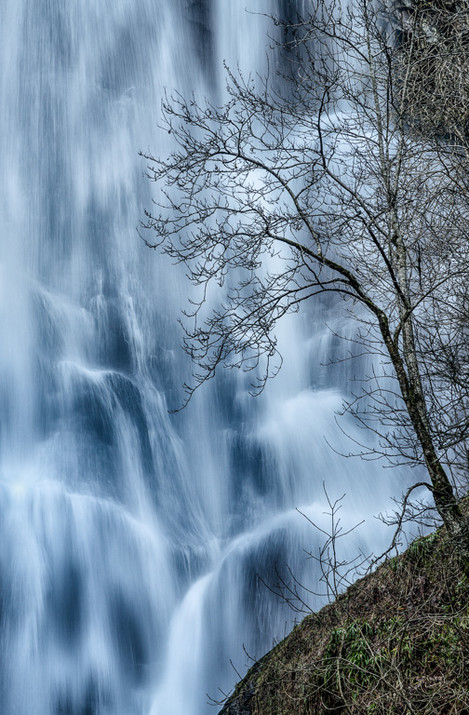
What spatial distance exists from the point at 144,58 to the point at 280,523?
15253 mm

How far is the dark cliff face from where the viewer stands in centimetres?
470

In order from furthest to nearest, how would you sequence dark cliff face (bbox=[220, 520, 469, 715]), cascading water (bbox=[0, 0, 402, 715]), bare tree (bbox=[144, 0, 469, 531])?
cascading water (bbox=[0, 0, 402, 715]) < bare tree (bbox=[144, 0, 469, 531]) < dark cliff face (bbox=[220, 520, 469, 715])

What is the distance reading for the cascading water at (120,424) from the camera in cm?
Answer: 1199

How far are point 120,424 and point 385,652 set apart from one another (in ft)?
35.7

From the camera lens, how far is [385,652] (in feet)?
17.8

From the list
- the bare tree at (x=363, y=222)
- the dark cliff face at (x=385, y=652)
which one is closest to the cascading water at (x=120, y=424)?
the dark cliff face at (x=385, y=652)

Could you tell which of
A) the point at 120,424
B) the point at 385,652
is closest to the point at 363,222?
the point at 385,652

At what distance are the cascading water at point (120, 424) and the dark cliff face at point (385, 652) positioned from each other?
4.68 metres

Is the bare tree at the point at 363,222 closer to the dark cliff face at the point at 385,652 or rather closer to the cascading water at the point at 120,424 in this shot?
the dark cliff face at the point at 385,652

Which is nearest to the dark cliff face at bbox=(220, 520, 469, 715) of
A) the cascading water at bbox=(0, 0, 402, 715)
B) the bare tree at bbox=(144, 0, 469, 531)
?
the bare tree at bbox=(144, 0, 469, 531)

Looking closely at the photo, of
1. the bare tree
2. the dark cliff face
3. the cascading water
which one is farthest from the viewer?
the cascading water

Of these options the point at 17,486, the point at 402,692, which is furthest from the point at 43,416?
the point at 402,692

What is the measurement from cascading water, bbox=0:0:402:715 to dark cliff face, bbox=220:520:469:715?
4683 millimetres

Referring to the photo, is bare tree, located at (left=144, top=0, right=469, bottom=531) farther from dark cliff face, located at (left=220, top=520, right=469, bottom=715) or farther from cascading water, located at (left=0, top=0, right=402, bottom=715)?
cascading water, located at (left=0, top=0, right=402, bottom=715)
